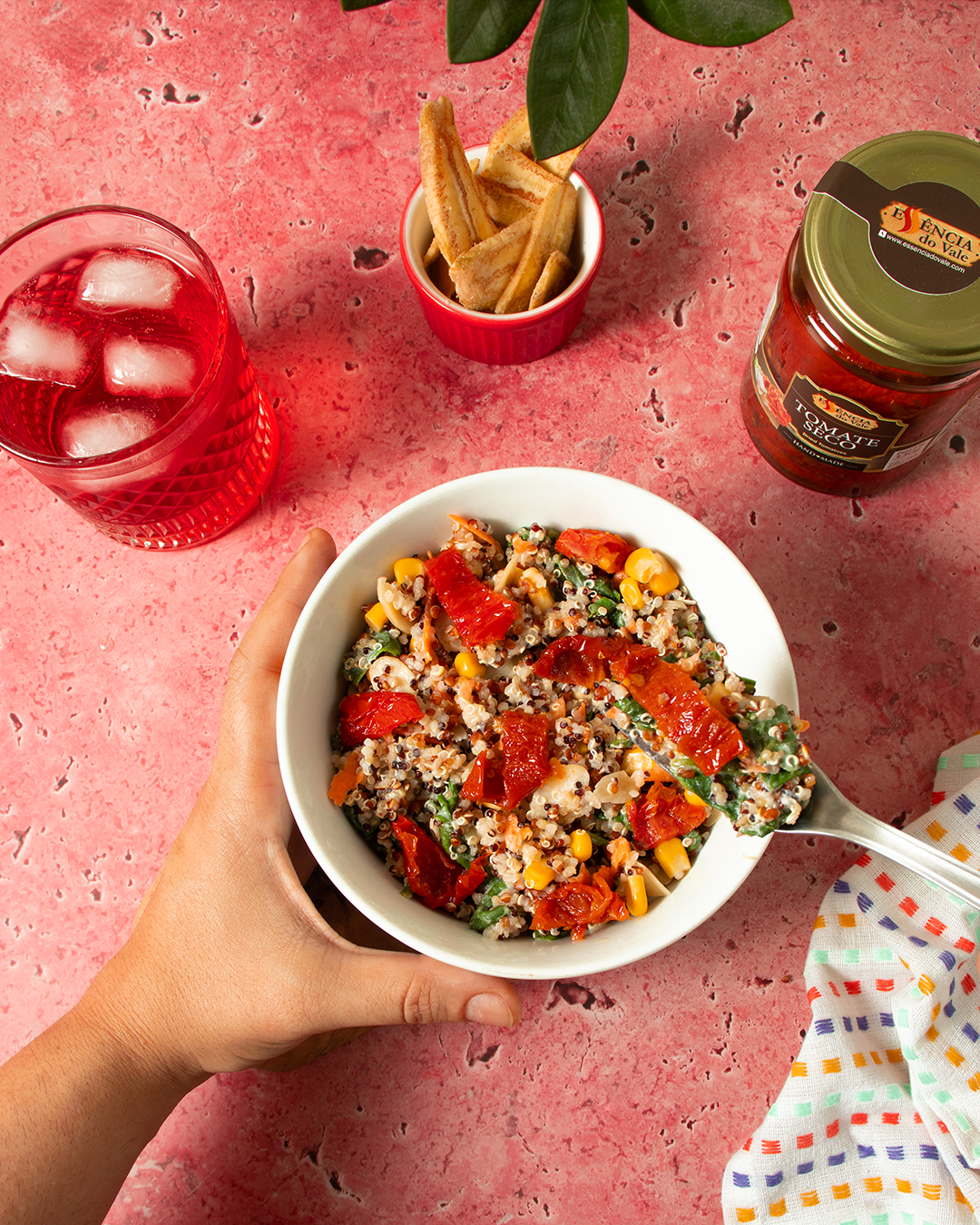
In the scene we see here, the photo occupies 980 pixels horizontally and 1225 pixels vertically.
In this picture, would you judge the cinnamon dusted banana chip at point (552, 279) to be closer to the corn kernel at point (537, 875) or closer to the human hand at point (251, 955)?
the human hand at point (251, 955)

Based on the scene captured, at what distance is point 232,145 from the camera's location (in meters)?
1.99

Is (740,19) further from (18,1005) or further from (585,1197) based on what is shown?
(18,1005)

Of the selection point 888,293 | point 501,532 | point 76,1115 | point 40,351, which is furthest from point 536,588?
point 76,1115

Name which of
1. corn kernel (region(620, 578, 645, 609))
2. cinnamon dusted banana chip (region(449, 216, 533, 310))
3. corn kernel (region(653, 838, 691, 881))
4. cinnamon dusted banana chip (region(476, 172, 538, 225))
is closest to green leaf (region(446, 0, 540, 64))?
cinnamon dusted banana chip (region(449, 216, 533, 310))

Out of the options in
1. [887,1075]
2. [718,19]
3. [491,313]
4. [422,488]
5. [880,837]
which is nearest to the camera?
[718,19]

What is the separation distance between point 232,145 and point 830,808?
194 cm

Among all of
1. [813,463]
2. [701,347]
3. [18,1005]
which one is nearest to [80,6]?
[701,347]

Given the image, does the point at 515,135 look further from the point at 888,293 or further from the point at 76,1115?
the point at 76,1115

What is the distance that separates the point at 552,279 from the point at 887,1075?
1588mm

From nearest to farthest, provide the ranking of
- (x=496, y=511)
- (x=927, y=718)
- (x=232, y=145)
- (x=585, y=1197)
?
1. (x=496, y=511)
2. (x=585, y=1197)
3. (x=927, y=718)
4. (x=232, y=145)

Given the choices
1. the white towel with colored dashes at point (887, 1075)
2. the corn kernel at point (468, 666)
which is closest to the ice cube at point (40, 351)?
the corn kernel at point (468, 666)

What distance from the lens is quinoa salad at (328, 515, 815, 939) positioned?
49.9 inches

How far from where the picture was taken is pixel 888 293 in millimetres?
1215

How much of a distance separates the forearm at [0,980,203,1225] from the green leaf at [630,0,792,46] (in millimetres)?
1798
